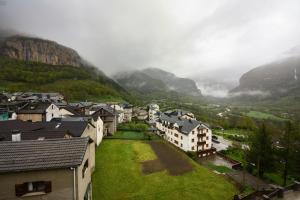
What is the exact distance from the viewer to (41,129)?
114 ft

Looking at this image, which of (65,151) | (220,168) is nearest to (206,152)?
(220,168)

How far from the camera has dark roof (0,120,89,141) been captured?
32.3 metres

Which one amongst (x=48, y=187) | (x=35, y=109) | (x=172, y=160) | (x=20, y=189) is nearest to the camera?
(x=20, y=189)

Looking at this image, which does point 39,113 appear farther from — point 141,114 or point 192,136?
point 141,114

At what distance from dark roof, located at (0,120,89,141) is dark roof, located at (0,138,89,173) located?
52.0ft

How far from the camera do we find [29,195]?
1575 cm

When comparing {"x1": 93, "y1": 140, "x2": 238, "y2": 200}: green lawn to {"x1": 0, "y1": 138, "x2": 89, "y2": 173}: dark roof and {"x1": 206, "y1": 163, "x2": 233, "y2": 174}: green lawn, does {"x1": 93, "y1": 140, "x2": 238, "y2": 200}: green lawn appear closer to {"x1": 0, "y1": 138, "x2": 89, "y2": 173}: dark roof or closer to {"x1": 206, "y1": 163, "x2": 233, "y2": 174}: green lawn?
{"x1": 206, "y1": 163, "x2": 233, "y2": 174}: green lawn

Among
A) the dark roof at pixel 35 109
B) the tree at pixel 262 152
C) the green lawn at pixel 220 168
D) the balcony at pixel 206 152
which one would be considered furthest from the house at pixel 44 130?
the tree at pixel 262 152

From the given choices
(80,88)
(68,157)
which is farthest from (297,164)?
(80,88)

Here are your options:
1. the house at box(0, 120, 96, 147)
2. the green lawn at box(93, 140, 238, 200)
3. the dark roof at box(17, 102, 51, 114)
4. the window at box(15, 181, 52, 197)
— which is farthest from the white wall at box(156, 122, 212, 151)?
the window at box(15, 181, 52, 197)

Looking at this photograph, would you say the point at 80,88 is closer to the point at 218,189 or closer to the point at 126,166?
the point at 126,166

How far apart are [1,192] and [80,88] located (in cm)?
15562

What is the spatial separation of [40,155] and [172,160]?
2984 centimetres

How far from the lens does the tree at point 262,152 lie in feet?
131
